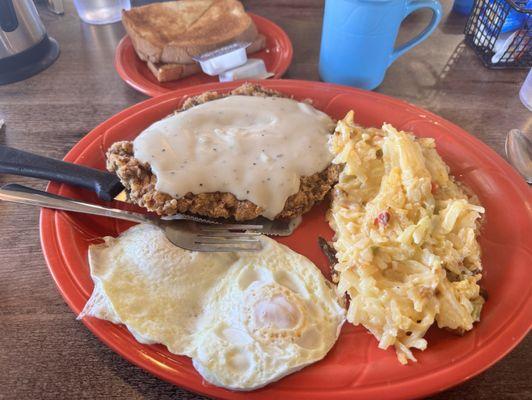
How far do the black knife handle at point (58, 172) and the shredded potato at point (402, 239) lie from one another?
3.05ft

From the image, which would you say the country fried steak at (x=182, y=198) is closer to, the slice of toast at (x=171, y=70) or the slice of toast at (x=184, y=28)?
the slice of toast at (x=171, y=70)

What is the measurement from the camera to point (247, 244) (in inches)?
62.3

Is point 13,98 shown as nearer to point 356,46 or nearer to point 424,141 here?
point 356,46

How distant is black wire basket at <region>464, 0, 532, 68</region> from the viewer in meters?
2.52

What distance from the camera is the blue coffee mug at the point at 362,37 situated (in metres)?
2.08

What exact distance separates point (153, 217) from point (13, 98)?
1468 mm

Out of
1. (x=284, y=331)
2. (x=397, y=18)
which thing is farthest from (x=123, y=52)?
(x=284, y=331)

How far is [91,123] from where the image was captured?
2.31 m

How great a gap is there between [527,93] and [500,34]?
1.52 feet

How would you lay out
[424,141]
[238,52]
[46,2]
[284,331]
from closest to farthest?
[284,331] < [424,141] < [238,52] < [46,2]

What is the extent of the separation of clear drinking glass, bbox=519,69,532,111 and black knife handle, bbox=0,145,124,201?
2.38 metres

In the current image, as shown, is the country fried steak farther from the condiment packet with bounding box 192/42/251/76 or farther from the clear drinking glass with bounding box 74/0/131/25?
the clear drinking glass with bounding box 74/0/131/25

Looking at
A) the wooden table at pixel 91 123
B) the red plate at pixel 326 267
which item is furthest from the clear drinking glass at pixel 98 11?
the red plate at pixel 326 267

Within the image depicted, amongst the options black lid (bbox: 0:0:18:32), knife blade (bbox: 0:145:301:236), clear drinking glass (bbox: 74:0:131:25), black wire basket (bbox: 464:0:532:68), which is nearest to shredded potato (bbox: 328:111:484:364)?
knife blade (bbox: 0:145:301:236)
